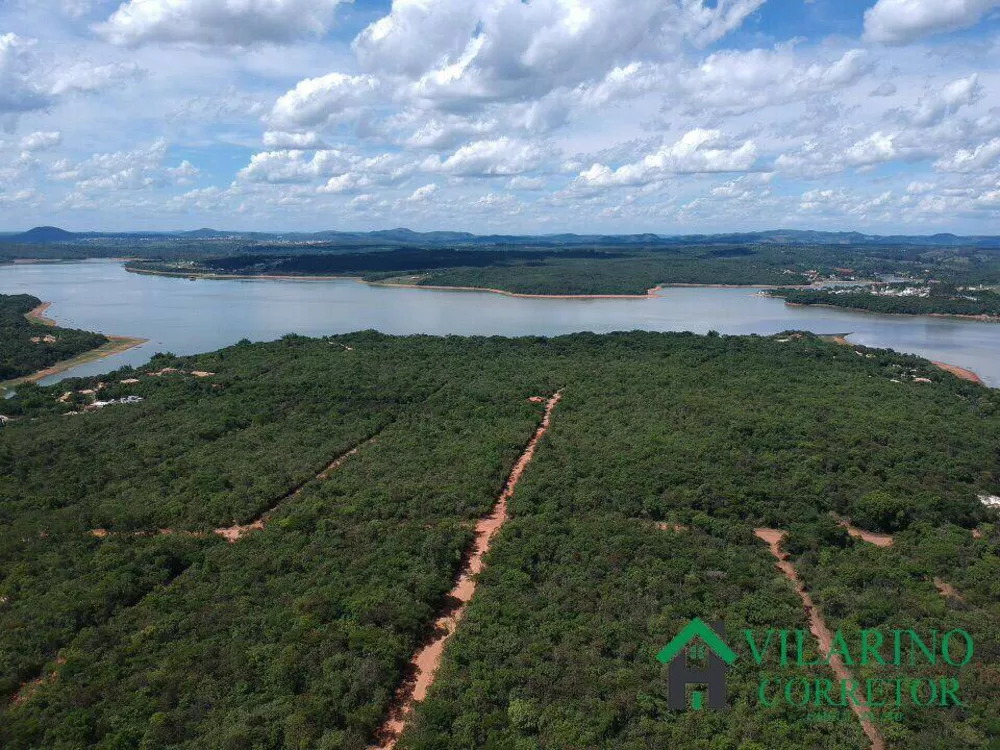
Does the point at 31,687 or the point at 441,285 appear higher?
the point at 441,285

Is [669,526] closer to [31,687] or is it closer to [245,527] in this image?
[245,527]

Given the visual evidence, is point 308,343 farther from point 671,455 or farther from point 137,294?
point 137,294

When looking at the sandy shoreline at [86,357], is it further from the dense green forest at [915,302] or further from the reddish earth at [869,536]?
the dense green forest at [915,302]

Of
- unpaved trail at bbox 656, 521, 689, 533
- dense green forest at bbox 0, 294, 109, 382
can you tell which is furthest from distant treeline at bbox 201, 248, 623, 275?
unpaved trail at bbox 656, 521, 689, 533

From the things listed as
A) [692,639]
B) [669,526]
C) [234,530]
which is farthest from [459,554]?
[234,530]

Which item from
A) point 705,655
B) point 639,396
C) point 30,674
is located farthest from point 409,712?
point 639,396

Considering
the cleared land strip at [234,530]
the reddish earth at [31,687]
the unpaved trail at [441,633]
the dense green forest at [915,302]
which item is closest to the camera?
the unpaved trail at [441,633]

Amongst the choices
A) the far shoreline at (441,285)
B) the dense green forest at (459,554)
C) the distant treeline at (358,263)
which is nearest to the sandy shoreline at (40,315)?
the dense green forest at (459,554)
